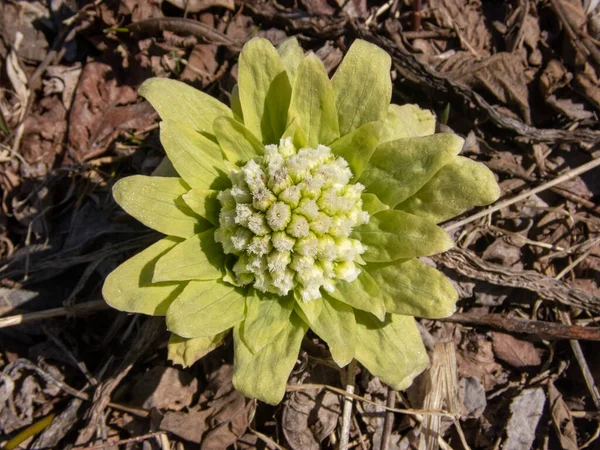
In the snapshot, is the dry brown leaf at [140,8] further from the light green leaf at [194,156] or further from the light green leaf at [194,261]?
the light green leaf at [194,261]

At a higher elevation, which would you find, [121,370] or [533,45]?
[533,45]

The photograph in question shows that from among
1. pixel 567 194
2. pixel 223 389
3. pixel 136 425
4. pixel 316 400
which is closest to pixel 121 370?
pixel 136 425

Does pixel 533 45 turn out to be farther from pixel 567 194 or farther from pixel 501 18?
pixel 567 194

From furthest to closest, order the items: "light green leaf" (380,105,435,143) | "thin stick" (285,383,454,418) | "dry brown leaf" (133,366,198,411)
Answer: "dry brown leaf" (133,366,198,411) → "thin stick" (285,383,454,418) → "light green leaf" (380,105,435,143)

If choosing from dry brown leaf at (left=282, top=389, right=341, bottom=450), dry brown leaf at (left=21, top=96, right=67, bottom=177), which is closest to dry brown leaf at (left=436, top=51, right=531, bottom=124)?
dry brown leaf at (left=282, top=389, right=341, bottom=450)

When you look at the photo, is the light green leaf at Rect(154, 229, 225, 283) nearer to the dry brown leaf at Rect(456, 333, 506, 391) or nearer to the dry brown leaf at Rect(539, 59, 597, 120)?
the dry brown leaf at Rect(456, 333, 506, 391)

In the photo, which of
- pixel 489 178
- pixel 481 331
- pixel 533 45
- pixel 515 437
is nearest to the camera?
pixel 489 178

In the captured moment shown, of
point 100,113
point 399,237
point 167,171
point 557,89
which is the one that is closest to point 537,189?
point 557,89
